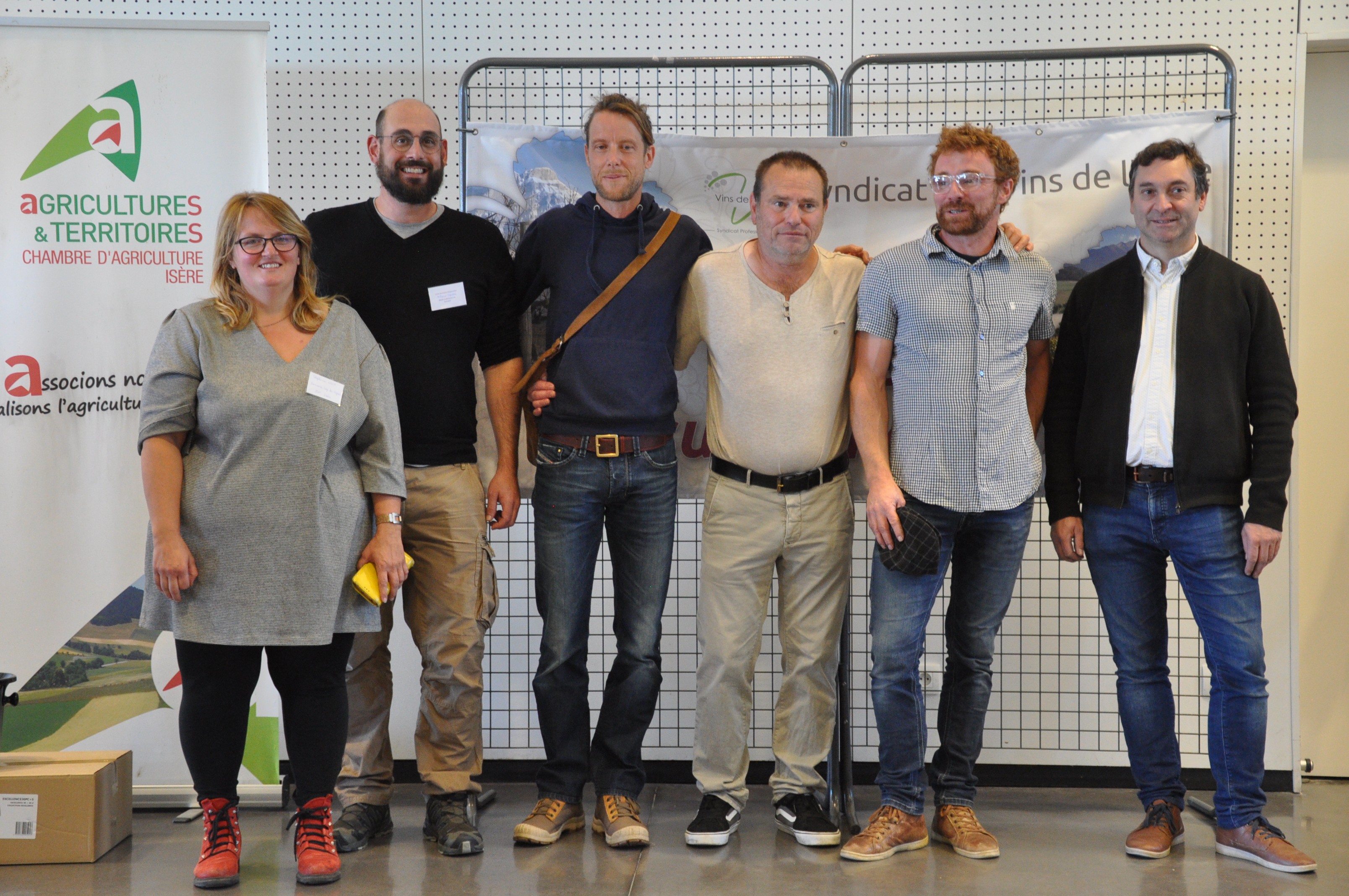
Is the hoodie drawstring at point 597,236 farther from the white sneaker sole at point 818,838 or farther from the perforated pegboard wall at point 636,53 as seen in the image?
the white sneaker sole at point 818,838

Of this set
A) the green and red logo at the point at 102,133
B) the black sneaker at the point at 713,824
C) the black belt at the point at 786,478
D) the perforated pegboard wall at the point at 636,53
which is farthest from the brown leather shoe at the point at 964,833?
the green and red logo at the point at 102,133

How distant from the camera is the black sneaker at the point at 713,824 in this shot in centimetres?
279

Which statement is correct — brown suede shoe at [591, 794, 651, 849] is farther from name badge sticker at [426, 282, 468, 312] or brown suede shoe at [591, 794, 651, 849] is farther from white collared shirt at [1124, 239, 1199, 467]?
white collared shirt at [1124, 239, 1199, 467]

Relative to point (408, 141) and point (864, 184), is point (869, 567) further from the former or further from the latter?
point (408, 141)

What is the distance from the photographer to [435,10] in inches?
142

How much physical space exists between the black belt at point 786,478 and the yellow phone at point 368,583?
955 millimetres

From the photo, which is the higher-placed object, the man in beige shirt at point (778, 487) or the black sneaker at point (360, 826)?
the man in beige shirt at point (778, 487)

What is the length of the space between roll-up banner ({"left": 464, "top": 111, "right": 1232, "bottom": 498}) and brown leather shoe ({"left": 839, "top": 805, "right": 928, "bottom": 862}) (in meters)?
1.18

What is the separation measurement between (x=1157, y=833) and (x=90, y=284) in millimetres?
3475

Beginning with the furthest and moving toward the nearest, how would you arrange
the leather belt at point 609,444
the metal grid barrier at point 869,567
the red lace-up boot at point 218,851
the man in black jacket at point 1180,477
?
1. the metal grid barrier at point 869,567
2. the leather belt at point 609,444
3. the man in black jacket at point 1180,477
4. the red lace-up boot at point 218,851

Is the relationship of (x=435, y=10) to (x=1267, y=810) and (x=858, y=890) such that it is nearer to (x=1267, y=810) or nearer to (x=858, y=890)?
(x=858, y=890)

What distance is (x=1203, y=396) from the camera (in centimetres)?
264

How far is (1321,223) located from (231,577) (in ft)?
12.3

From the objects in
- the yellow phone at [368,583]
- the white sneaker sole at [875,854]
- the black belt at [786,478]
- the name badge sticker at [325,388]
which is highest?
the name badge sticker at [325,388]
